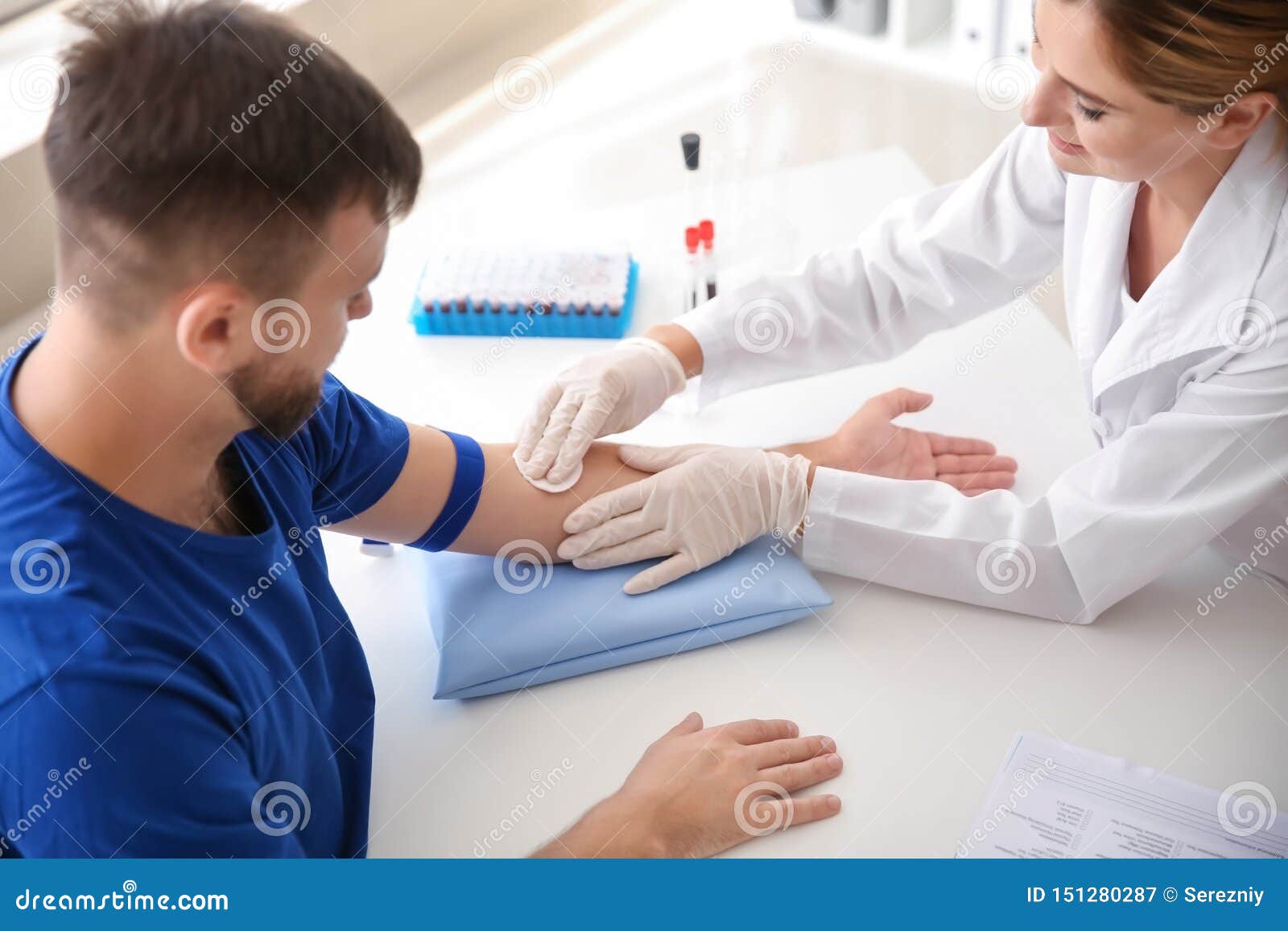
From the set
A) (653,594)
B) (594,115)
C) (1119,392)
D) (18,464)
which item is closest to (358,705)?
(653,594)

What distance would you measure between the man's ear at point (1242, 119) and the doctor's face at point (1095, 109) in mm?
20

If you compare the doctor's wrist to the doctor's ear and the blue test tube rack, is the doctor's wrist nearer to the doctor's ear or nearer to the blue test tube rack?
the blue test tube rack

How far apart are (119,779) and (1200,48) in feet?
3.73

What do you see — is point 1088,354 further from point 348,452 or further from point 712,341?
point 348,452

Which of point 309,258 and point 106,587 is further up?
point 309,258

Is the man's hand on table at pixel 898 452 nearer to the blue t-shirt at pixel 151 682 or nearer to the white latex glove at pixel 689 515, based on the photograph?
the white latex glove at pixel 689 515

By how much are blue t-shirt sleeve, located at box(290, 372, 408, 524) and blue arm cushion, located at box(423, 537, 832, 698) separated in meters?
0.13

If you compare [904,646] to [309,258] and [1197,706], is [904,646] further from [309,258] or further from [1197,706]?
[309,258]

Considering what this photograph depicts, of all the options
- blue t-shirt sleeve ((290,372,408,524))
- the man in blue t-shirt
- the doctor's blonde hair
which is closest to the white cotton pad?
blue t-shirt sleeve ((290,372,408,524))

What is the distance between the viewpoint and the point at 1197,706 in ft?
3.78

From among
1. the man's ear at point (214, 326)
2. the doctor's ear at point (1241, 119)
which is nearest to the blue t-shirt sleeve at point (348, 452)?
the man's ear at point (214, 326)

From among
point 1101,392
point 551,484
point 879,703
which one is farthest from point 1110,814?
point 551,484

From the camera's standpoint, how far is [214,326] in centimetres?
86
